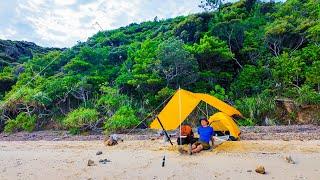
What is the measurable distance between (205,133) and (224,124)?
2212 millimetres

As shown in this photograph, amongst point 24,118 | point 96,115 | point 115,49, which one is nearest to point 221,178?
point 96,115

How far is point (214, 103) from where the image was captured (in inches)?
535

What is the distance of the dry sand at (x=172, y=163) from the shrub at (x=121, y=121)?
4.92 meters

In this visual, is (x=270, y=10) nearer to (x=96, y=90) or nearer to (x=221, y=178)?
(x=96, y=90)

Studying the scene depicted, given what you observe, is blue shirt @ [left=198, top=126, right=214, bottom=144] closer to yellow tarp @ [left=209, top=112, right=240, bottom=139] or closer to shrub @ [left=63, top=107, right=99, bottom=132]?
yellow tarp @ [left=209, top=112, right=240, bottom=139]

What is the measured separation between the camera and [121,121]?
667 inches

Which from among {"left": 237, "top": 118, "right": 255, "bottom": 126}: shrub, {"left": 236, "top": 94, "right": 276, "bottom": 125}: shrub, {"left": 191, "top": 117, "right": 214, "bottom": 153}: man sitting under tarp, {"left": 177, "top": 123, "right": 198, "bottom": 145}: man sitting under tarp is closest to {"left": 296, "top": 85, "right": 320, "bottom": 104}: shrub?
{"left": 236, "top": 94, "right": 276, "bottom": 125}: shrub

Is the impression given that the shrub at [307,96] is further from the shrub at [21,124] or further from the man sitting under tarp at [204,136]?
the shrub at [21,124]

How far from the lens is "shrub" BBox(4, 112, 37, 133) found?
20.0 metres

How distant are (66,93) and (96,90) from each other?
1.73 metres

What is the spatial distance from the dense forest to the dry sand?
5.96 meters

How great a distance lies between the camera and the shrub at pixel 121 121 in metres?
17.0

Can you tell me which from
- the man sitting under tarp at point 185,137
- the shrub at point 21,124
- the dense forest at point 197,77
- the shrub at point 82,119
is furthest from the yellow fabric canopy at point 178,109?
the shrub at point 21,124

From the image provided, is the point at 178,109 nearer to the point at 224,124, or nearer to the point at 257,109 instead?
the point at 224,124
